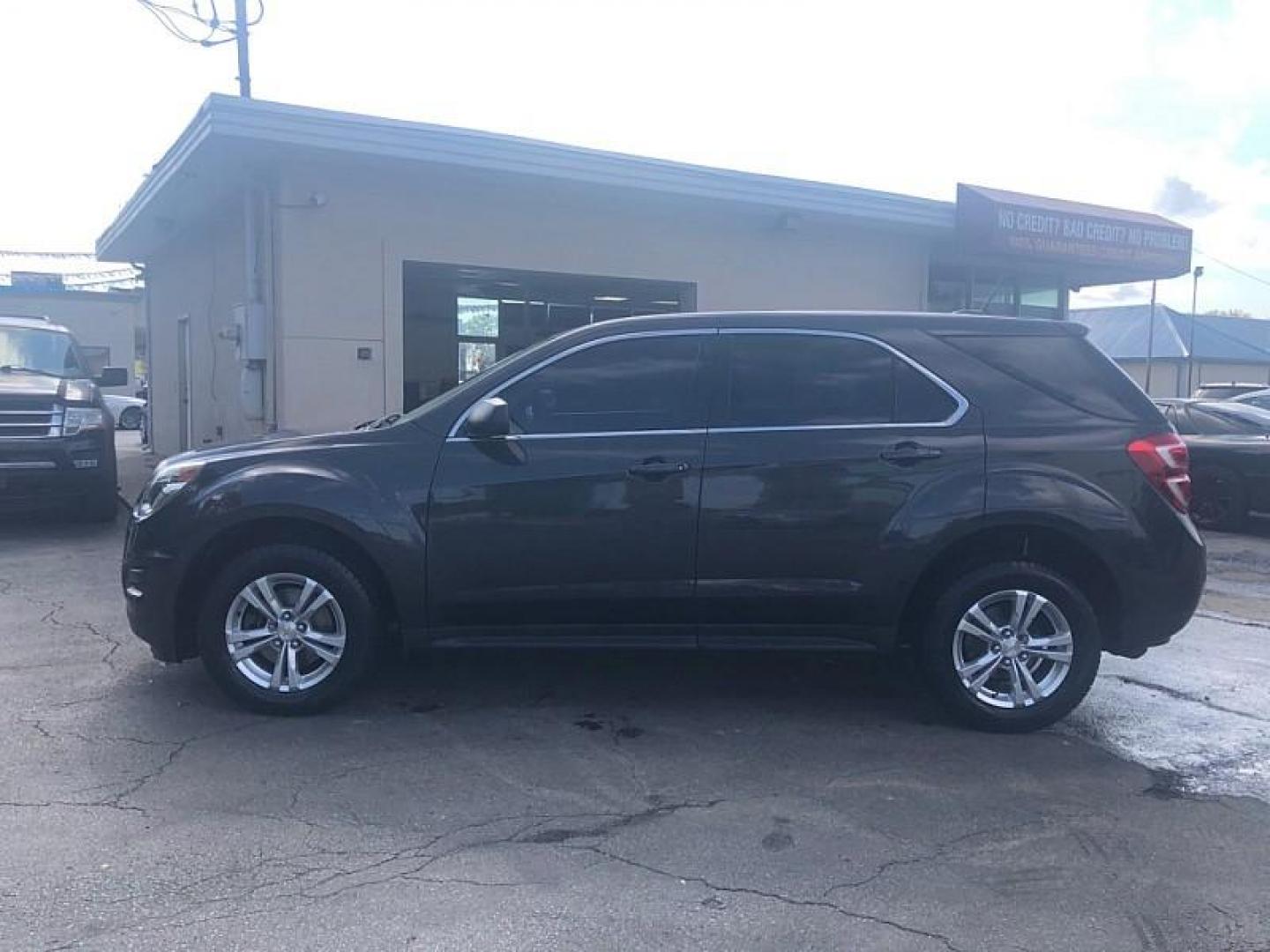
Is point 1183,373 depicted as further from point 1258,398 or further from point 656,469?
point 656,469

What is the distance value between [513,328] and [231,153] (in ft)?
12.7

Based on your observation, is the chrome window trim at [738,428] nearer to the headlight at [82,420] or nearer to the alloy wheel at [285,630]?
the alloy wheel at [285,630]

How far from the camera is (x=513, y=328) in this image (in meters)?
14.1

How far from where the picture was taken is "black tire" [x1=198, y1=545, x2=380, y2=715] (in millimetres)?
5254

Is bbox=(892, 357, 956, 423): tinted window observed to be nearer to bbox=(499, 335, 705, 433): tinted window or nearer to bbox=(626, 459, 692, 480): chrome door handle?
bbox=(499, 335, 705, 433): tinted window

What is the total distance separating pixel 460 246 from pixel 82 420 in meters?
4.57

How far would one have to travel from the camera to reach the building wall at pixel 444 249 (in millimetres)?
12336

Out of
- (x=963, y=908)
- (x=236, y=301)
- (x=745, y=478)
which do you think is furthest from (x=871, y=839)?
(x=236, y=301)

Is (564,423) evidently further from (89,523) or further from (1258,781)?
(89,523)

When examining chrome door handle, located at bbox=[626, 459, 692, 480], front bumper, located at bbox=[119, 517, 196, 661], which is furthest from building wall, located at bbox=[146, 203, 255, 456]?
chrome door handle, located at bbox=[626, 459, 692, 480]

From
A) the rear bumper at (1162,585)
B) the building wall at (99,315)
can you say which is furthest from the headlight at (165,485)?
the building wall at (99,315)

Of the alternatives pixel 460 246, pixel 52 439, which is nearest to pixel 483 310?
pixel 460 246

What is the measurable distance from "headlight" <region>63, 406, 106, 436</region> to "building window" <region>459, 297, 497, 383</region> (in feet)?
13.5

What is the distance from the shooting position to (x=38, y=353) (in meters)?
12.3
